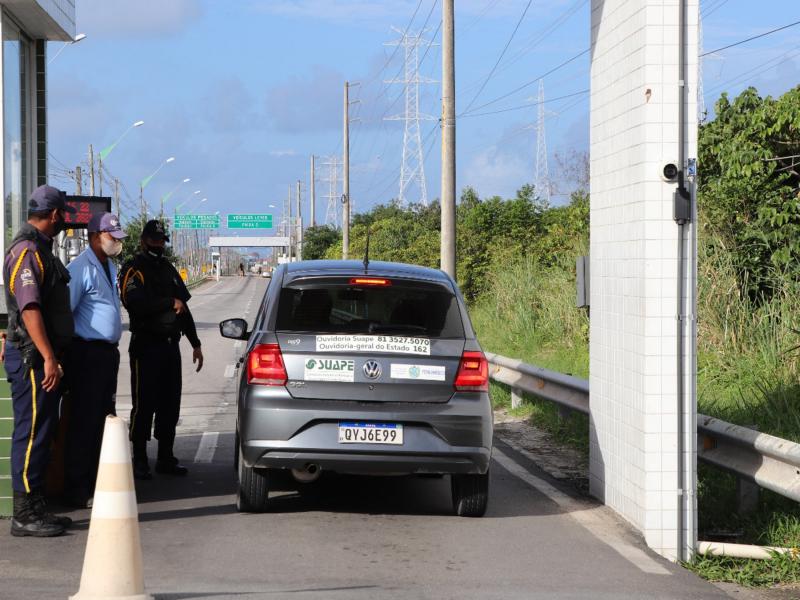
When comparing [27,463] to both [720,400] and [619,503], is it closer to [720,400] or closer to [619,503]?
[619,503]

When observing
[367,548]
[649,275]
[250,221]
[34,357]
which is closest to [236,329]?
[34,357]

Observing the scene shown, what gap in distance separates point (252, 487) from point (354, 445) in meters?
0.81

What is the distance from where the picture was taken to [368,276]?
26.2 feet

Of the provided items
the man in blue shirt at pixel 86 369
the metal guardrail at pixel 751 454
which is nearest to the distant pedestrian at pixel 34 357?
the man in blue shirt at pixel 86 369

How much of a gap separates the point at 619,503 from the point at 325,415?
210 cm

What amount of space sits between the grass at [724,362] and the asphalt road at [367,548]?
2.22 ft

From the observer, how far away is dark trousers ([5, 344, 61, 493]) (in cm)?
721

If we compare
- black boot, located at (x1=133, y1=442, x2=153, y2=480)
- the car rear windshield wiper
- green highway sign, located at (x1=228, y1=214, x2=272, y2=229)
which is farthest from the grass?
green highway sign, located at (x1=228, y1=214, x2=272, y2=229)

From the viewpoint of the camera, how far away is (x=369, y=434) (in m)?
7.52

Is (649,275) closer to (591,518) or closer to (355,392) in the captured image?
(591,518)

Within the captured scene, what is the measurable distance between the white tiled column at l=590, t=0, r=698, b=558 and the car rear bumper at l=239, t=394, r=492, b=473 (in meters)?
1.05

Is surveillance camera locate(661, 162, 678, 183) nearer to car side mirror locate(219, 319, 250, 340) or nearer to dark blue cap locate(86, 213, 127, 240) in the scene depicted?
car side mirror locate(219, 319, 250, 340)

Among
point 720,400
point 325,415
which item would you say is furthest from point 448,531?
point 720,400

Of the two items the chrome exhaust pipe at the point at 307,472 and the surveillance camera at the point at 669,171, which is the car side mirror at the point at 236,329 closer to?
the chrome exhaust pipe at the point at 307,472
